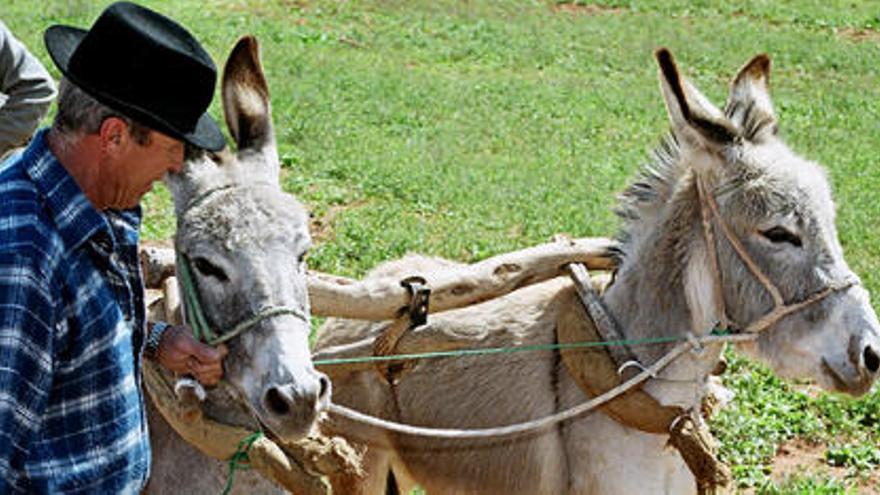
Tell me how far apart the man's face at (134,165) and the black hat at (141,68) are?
4 centimetres

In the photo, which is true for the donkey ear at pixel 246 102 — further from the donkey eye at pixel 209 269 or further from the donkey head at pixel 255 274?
the donkey eye at pixel 209 269


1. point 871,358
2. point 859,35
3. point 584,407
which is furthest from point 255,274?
point 859,35

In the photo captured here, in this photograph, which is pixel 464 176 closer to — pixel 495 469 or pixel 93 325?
pixel 495 469

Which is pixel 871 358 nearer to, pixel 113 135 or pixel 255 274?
pixel 255 274

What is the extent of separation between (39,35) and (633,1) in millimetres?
9781

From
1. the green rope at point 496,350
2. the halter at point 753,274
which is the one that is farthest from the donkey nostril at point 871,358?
the green rope at point 496,350

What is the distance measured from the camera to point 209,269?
349cm

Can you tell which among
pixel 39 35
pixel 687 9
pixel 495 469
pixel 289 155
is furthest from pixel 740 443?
pixel 687 9

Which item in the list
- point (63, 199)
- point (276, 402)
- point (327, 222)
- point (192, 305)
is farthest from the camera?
point (327, 222)

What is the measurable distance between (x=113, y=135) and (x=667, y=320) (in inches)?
91.3

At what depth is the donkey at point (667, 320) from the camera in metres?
4.28

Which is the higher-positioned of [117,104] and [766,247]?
[117,104]

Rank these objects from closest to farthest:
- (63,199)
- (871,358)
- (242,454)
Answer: (63,199) → (242,454) → (871,358)

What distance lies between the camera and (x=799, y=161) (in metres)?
4.46
